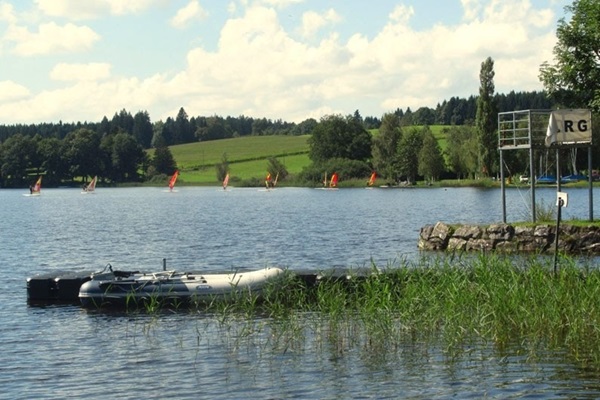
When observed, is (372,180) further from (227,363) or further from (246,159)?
(227,363)

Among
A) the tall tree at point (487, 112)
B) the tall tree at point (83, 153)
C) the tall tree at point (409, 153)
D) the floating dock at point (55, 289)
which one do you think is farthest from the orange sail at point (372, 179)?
the floating dock at point (55, 289)

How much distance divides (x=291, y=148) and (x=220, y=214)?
4187 inches

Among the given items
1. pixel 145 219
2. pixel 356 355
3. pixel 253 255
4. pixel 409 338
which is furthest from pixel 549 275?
pixel 145 219

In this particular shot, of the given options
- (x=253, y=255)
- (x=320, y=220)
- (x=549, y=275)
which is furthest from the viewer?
(x=320, y=220)

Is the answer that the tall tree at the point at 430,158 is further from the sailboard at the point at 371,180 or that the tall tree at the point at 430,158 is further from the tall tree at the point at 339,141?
the tall tree at the point at 339,141

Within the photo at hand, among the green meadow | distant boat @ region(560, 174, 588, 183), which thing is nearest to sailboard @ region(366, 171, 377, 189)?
the green meadow

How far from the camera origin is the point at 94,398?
1541 centimetres

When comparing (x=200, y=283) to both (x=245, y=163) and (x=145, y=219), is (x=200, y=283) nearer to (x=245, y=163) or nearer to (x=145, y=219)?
(x=145, y=219)

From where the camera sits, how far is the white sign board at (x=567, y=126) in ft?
109

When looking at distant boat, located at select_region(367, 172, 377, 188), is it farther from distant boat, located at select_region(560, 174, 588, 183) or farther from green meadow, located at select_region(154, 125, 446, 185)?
distant boat, located at select_region(560, 174, 588, 183)

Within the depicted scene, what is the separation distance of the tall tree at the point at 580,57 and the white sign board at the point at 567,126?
7.22 ft

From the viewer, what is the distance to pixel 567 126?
33.7 metres

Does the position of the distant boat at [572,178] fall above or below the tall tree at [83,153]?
below

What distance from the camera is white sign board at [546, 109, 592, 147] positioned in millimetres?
33344
